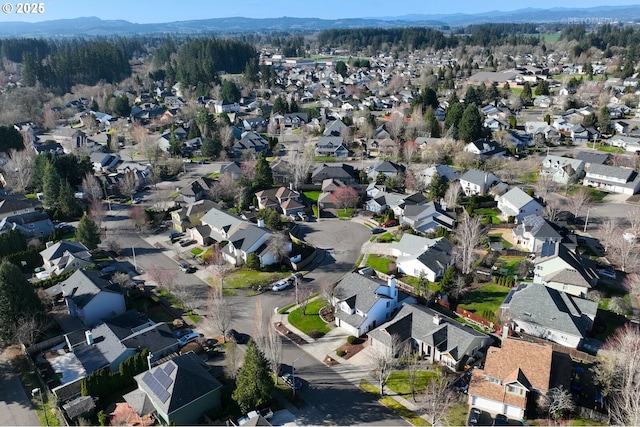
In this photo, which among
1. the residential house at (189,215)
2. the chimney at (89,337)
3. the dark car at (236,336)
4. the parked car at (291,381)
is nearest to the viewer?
the parked car at (291,381)

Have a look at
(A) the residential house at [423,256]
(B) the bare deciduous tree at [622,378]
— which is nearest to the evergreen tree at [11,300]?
(A) the residential house at [423,256]

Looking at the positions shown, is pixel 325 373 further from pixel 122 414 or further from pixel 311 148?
pixel 311 148

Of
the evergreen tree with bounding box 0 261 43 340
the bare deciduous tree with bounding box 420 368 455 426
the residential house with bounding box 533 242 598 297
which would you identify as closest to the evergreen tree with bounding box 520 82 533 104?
the residential house with bounding box 533 242 598 297

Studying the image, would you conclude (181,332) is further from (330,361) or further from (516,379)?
(516,379)

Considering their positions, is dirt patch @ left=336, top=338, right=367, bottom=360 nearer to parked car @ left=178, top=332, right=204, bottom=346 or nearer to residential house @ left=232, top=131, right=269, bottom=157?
parked car @ left=178, top=332, right=204, bottom=346

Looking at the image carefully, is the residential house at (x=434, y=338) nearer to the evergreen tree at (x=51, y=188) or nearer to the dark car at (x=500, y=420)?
the dark car at (x=500, y=420)

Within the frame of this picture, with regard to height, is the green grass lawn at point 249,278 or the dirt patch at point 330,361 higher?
the green grass lawn at point 249,278
